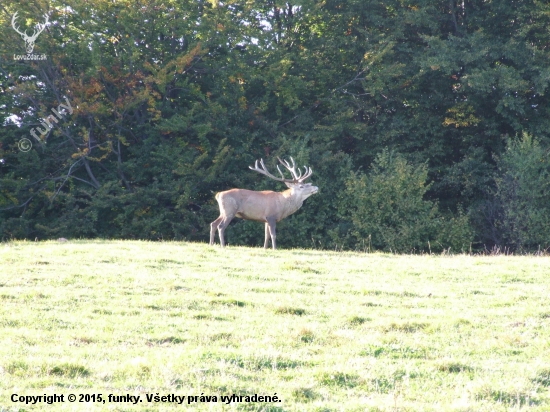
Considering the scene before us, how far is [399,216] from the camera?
24.0 meters

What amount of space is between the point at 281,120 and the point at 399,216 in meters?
6.26

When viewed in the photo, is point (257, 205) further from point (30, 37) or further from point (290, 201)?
point (30, 37)

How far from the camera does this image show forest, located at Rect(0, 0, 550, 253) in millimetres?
23828

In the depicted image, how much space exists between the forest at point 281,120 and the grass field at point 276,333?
11048 mm

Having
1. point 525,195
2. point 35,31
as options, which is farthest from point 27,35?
point 525,195

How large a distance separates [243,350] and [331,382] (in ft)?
3.85

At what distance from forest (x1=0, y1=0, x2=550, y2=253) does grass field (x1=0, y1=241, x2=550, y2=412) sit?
11.0 meters

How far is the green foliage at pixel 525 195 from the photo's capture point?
2341 centimetres
